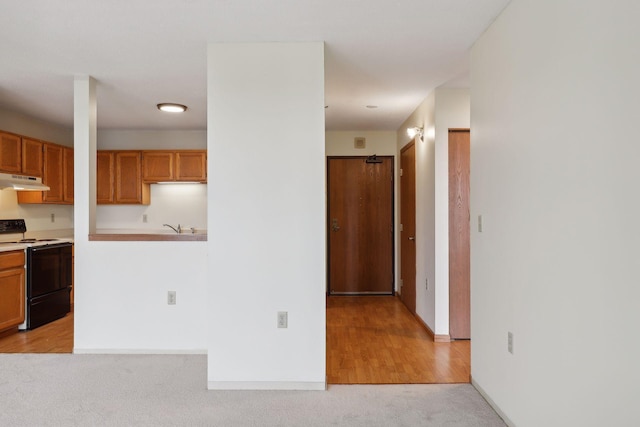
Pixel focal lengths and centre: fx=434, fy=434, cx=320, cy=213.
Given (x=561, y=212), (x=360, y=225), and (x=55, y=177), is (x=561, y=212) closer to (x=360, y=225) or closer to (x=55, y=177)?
(x=360, y=225)

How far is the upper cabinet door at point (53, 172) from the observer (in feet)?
17.1

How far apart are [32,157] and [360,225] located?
415cm

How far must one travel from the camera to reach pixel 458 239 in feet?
13.3

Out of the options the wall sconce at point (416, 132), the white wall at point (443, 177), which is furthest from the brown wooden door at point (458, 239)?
the wall sconce at point (416, 132)

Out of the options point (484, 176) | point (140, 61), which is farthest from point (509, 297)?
point (140, 61)

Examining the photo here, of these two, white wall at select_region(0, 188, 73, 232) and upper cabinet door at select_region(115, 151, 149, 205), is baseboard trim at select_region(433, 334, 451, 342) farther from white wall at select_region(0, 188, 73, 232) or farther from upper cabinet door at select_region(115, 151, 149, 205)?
white wall at select_region(0, 188, 73, 232)

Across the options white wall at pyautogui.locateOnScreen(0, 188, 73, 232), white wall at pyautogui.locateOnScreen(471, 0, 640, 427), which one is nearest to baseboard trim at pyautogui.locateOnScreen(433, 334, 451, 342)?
white wall at pyautogui.locateOnScreen(471, 0, 640, 427)

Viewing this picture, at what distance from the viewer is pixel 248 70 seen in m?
2.92

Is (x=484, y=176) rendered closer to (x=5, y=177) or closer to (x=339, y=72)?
(x=339, y=72)

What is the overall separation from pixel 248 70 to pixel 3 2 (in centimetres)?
138

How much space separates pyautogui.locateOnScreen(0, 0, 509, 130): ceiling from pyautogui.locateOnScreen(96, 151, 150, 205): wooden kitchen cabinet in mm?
1595

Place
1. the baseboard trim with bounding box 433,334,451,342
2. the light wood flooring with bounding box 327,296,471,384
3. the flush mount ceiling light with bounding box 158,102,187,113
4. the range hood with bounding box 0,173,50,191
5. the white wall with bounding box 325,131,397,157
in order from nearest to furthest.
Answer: the light wood flooring with bounding box 327,296,471,384, the baseboard trim with bounding box 433,334,451,342, the range hood with bounding box 0,173,50,191, the flush mount ceiling light with bounding box 158,102,187,113, the white wall with bounding box 325,131,397,157

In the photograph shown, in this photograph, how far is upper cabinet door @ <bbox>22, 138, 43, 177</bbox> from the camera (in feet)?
15.8

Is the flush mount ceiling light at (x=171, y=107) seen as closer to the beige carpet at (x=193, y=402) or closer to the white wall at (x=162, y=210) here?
the white wall at (x=162, y=210)
